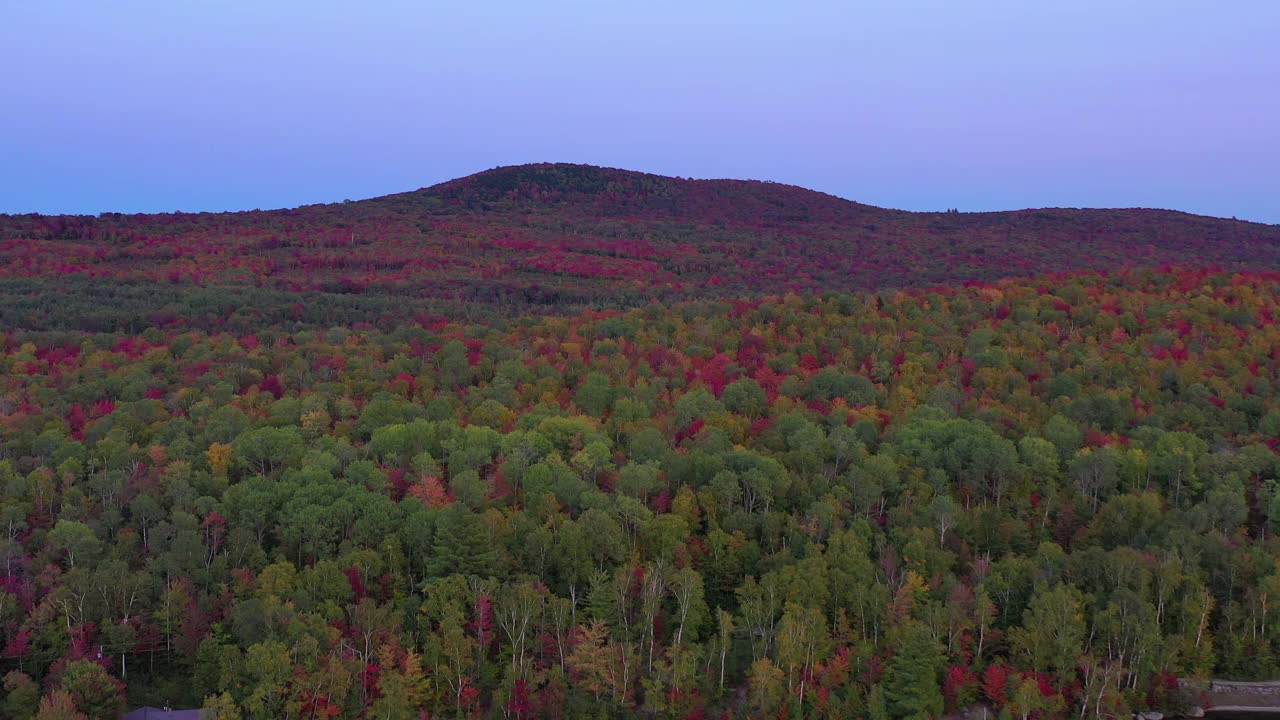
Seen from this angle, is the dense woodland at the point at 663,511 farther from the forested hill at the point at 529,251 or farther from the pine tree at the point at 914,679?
the forested hill at the point at 529,251

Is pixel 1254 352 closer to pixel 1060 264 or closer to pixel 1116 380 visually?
pixel 1116 380

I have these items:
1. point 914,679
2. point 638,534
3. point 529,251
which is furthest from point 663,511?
point 529,251

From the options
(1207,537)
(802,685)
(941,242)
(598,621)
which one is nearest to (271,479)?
(598,621)

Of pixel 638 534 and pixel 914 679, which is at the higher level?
pixel 638 534

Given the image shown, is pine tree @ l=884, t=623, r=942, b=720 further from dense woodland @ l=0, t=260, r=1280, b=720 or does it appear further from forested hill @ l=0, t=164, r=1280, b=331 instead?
forested hill @ l=0, t=164, r=1280, b=331

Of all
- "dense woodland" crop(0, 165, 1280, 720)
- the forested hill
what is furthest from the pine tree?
the forested hill

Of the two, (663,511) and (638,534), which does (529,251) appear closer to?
(663,511)
